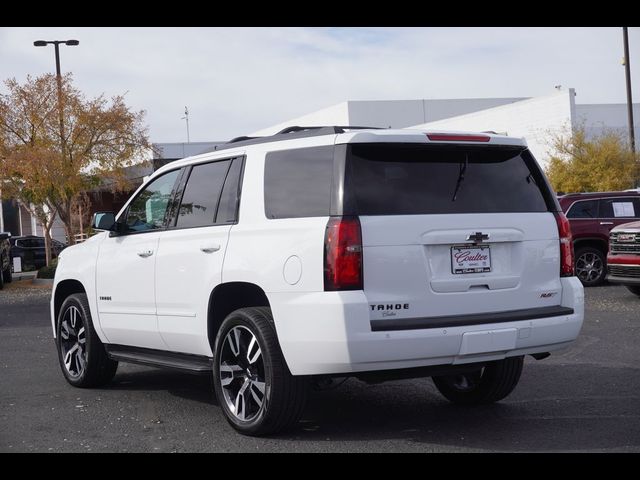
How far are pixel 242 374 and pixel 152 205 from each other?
1.97 meters

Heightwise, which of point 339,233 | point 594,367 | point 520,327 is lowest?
point 594,367

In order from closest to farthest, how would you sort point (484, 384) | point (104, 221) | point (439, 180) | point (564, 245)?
point (439, 180) → point (564, 245) → point (484, 384) → point (104, 221)

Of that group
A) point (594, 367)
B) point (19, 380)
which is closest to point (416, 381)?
point (594, 367)

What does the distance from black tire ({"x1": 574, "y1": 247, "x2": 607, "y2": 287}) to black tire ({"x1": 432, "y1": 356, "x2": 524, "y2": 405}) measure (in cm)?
1107

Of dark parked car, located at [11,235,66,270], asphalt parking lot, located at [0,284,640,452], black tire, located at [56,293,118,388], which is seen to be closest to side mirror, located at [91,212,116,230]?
black tire, located at [56,293,118,388]

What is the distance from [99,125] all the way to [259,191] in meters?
22.9

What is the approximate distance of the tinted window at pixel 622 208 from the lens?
57.9ft

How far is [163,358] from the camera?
7.12 meters

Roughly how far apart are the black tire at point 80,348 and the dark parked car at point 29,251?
29.4 m

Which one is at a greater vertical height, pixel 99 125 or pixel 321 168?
pixel 99 125

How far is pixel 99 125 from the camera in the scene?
92.1 feet

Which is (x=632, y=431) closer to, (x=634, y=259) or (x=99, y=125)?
(x=634, y=259)

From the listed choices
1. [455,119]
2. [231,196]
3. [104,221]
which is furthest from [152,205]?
[455,119]

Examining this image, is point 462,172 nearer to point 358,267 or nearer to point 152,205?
point 358,267
